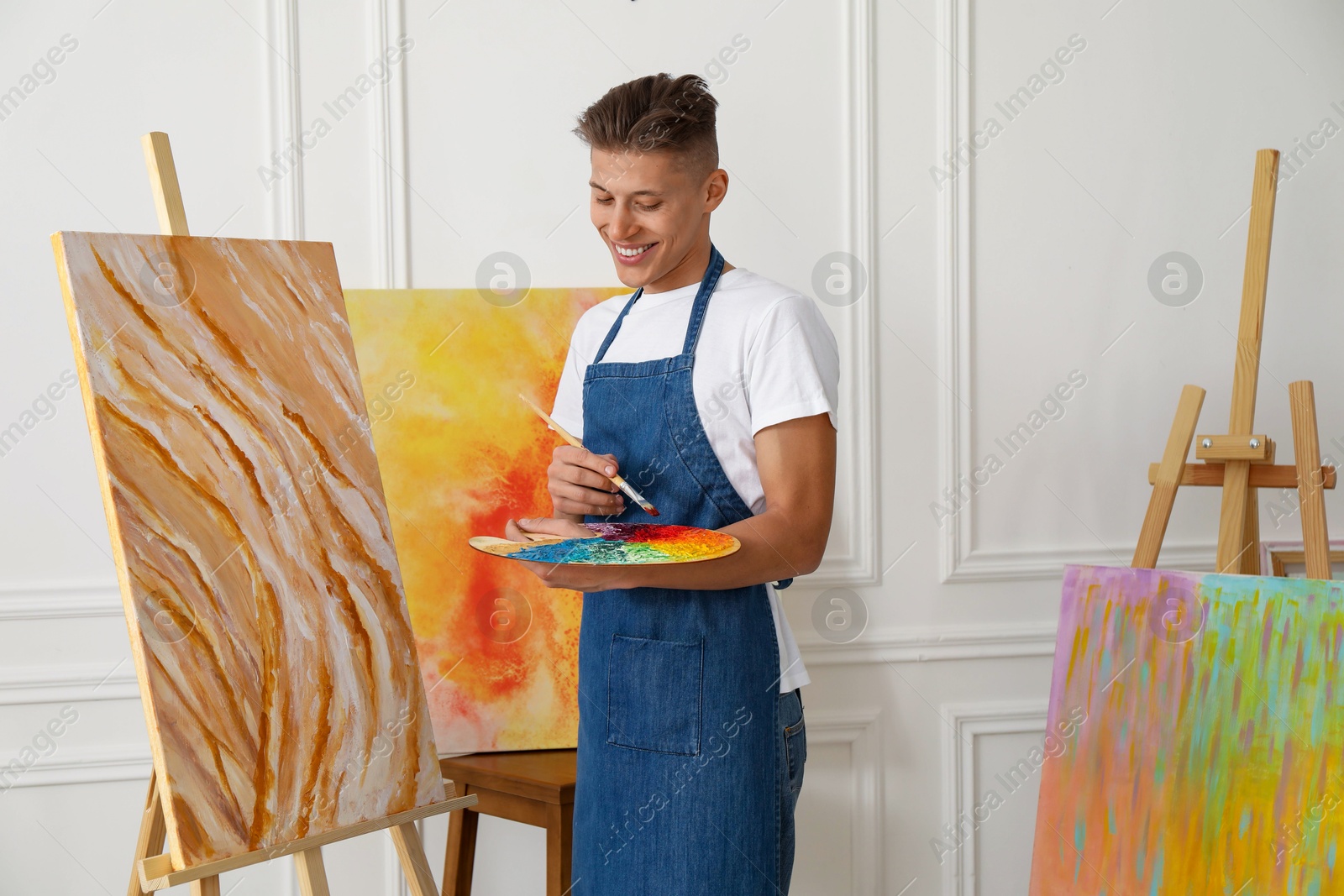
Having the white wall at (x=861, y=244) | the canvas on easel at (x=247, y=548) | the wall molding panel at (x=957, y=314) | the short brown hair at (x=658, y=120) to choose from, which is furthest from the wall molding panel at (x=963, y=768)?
the short brown hair at (x=658, y=120)

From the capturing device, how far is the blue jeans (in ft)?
4.11

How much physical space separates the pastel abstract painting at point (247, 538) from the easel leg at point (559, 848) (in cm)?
45

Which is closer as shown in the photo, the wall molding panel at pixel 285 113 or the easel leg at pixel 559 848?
the easel leg at pixel 559 848

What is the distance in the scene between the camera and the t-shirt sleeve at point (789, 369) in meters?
1.19

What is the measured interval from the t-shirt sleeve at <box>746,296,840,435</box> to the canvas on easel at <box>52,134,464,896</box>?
540 mm

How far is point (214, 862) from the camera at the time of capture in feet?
3.34

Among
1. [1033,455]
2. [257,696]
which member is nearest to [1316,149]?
[1033,455]

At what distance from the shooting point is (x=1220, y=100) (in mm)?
2162

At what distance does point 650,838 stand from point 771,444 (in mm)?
546

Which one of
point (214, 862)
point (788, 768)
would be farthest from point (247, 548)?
point (788, 768)

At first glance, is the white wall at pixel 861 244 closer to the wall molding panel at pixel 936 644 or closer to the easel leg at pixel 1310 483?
the wall molding panel at pixel 936 644

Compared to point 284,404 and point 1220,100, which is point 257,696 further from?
point 1220,100

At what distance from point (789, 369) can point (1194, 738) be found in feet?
3.36

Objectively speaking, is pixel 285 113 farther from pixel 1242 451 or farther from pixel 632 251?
pixel 1242 451
